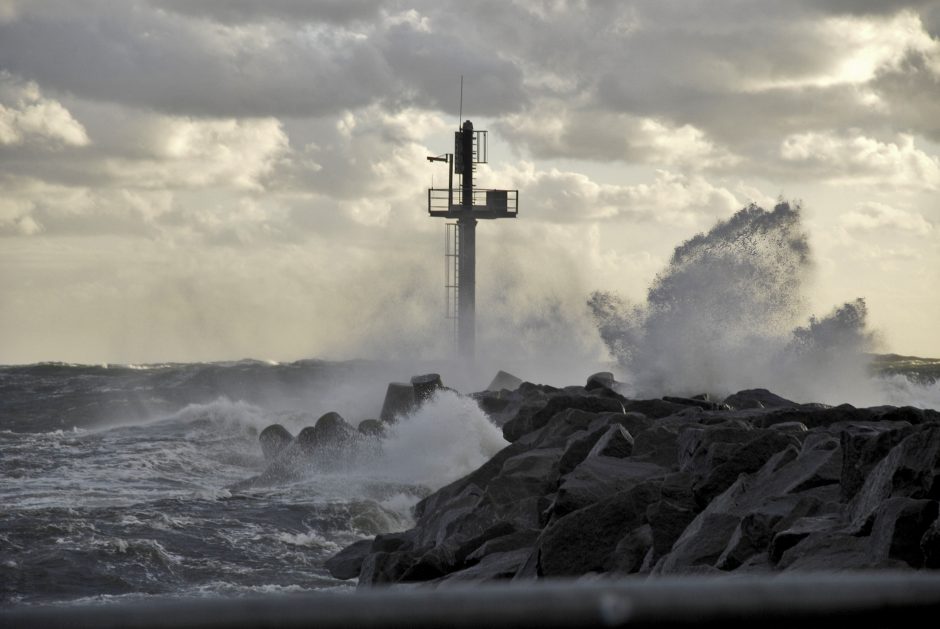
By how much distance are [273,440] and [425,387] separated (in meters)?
2.55

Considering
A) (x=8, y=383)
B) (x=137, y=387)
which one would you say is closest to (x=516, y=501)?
(x=137, y=387)

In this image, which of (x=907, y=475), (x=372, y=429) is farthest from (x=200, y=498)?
(x=907, y=475)

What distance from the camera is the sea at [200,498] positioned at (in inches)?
379

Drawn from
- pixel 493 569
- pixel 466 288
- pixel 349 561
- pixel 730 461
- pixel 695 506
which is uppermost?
pixel 466 288

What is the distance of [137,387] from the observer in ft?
125

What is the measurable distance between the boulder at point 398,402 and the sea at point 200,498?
41.1 inches

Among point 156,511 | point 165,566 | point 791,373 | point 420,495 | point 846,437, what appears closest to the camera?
point 846,437

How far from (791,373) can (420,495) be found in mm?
11338

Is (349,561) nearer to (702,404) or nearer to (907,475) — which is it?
(702,404)

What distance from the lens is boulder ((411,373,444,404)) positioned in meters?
18.0

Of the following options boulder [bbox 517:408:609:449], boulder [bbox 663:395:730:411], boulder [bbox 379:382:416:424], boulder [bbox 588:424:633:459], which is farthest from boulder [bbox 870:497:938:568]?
boulder [bbox 379:382:416:424]

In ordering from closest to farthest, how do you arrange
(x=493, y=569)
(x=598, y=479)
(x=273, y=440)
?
(x=493, y=569), (x=598, y=479), (x=273, y=440)

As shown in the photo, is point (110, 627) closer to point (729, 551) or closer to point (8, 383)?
point (729, 551)

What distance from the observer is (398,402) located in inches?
742
